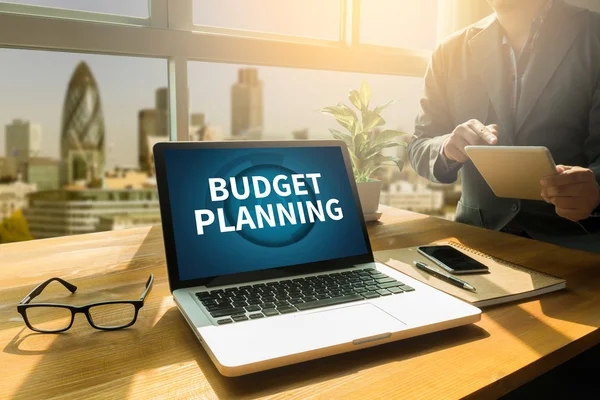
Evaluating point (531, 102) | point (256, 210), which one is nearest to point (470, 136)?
point (531, 102)

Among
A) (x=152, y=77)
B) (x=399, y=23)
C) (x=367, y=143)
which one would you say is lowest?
(x=367, y=143)

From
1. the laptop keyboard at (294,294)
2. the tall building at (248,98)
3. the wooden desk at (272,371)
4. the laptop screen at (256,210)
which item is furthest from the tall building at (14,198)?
the laptop keyboard at (294,294)

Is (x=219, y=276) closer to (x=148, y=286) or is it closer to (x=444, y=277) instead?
(x=148, y=286)

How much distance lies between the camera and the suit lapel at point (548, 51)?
4.86ft

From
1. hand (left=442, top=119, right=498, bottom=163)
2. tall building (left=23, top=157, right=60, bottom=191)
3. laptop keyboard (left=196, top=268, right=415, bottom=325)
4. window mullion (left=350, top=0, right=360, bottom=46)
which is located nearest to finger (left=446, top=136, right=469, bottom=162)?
hand (left=442, top=119, right=498, bottom=163)

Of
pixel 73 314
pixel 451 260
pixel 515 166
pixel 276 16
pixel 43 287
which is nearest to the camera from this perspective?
pixel 73 314

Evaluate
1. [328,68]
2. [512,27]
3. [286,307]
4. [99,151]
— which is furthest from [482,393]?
[99,151]

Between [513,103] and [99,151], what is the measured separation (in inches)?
82.9

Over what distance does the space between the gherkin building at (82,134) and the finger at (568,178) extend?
2.12 metres

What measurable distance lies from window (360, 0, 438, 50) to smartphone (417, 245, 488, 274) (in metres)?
1.44

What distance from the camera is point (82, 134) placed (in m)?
2.58

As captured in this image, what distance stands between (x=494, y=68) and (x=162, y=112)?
4.13 ft

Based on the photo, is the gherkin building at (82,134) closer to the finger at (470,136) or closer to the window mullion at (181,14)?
the window mullion at (181,14)

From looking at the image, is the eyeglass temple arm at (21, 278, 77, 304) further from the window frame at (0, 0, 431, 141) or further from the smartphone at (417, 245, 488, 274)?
the window frame at (0, 0, 431, 141)
